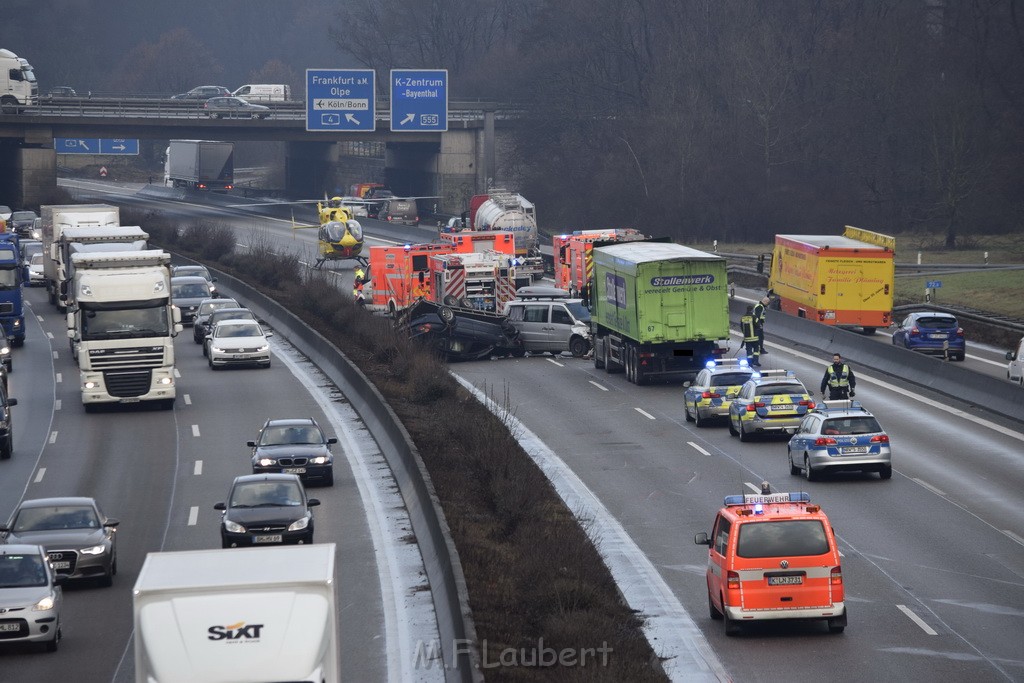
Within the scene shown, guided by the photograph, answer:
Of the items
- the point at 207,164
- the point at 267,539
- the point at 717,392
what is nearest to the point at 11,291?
the point at 717,392

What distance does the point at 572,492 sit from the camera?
97.1 ft

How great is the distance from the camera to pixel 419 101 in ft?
270

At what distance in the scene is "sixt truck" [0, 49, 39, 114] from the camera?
89.6 m

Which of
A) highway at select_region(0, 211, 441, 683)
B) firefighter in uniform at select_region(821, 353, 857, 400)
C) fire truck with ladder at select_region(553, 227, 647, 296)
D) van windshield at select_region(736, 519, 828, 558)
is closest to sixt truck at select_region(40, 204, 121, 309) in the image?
highway at select_region(0, 211, 441, 683)

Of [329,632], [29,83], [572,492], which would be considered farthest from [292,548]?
[29,83]

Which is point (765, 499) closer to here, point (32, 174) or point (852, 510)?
point (852, 510)

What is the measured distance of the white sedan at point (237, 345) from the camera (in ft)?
156

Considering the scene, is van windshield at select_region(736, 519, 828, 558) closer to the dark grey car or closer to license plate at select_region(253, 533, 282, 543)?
license plate at select_region(253, 533, 282, 543)

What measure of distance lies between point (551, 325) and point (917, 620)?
97.4 feet

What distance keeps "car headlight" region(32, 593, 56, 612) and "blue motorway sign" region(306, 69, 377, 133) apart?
61570 mm

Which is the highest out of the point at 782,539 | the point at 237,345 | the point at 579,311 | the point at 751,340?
the point at 782,539

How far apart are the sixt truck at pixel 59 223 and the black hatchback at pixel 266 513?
34.0m

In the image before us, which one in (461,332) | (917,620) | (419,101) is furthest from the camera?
(419,101)

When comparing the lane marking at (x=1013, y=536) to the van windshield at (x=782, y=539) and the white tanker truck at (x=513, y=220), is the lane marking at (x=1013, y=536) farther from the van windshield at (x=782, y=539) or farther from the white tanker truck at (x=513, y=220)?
the white tanker truck at (x=513, y=220)
